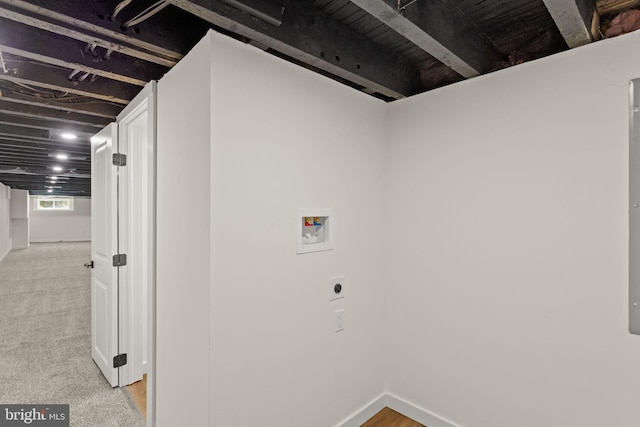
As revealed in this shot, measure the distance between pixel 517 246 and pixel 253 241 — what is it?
152cm

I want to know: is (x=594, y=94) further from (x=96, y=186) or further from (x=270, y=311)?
(x=96, y=186)

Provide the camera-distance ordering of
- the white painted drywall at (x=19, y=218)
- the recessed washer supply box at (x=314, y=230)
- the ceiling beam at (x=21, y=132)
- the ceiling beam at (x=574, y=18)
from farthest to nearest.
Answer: the white painted drywall at (x=19, y=218) < the ceiling beam at (x=21, y=132) < the recessed washer supply box at (x=314, y=230) < the ceiling beam at (x=574, y=18)

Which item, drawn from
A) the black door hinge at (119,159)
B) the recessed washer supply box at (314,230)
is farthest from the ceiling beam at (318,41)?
the black door hinge at (119,159)

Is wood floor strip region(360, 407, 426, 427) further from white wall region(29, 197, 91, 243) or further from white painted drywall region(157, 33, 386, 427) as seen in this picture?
white wall region(29, 197, 91, 243)

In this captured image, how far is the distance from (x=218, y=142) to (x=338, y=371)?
164 centimetres

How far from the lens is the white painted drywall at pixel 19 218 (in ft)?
40.1

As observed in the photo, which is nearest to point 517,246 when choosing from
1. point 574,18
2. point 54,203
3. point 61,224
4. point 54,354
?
point 574,18

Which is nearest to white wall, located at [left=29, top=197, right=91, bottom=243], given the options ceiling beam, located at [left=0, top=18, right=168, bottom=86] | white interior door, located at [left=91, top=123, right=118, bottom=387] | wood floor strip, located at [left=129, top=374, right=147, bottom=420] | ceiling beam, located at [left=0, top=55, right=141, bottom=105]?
white interior door, located at [left=91, top=123, right=118, bottom=387]

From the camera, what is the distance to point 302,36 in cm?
166

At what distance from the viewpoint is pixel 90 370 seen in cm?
294

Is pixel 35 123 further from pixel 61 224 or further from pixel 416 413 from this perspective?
pixel 61 224

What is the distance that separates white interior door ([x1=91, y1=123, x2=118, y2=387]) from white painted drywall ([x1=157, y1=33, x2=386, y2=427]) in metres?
0.99

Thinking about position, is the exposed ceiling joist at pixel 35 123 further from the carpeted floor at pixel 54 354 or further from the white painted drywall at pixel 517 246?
the white painted drywall at pixel 517 246

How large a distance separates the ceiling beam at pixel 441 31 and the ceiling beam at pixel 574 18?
1.41 feet
